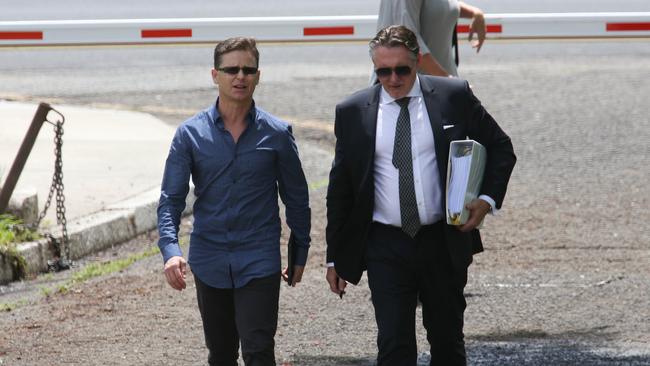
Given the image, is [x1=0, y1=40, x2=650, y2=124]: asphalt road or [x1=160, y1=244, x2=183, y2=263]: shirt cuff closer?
[x1=160, y1=244, x2=183, y2=263]: shirt cuff

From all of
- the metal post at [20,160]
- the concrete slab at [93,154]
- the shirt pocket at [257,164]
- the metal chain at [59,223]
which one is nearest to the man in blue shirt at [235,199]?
the shirt pocket at [257,164]

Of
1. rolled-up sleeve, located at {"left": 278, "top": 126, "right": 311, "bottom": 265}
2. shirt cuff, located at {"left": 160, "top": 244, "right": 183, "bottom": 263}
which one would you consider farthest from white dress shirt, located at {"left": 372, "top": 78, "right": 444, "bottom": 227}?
shirt cuff, located at {"left": 160, "top": 244, "right": 183, "bottom": 263}

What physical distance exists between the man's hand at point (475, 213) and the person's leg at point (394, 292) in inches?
8.7

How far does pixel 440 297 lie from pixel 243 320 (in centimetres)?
79

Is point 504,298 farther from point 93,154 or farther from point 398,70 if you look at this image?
point 93,154

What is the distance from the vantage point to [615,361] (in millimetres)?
6602

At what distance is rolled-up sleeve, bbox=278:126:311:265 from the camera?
18.7 feet

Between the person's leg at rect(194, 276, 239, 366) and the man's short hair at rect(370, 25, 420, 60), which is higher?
the man's short hair at rect(370, 25, 420, 60)

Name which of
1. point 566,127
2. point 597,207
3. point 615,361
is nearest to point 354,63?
point 566,127

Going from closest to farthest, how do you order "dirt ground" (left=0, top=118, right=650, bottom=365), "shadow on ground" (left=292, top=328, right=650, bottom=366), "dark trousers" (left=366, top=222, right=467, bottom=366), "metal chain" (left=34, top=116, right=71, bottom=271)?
"dark trousers" (left=366, top=222, right=467, bottom=366), "shadow on ground" (left=292, top=328, right=650, bottom=366), "dirt ground" (left=0, top=118, right=650, bottom=365), "metal chain" (left=34, top=116, right=71, bottom=271)

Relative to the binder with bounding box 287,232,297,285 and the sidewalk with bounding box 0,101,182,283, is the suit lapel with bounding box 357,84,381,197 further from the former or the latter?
the sidewalk with bounding box 0,101,182,283

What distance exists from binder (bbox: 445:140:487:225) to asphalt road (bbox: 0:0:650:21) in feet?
34.0

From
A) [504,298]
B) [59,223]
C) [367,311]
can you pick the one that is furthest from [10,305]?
[504,298]

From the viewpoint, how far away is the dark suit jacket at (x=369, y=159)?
224 inches
